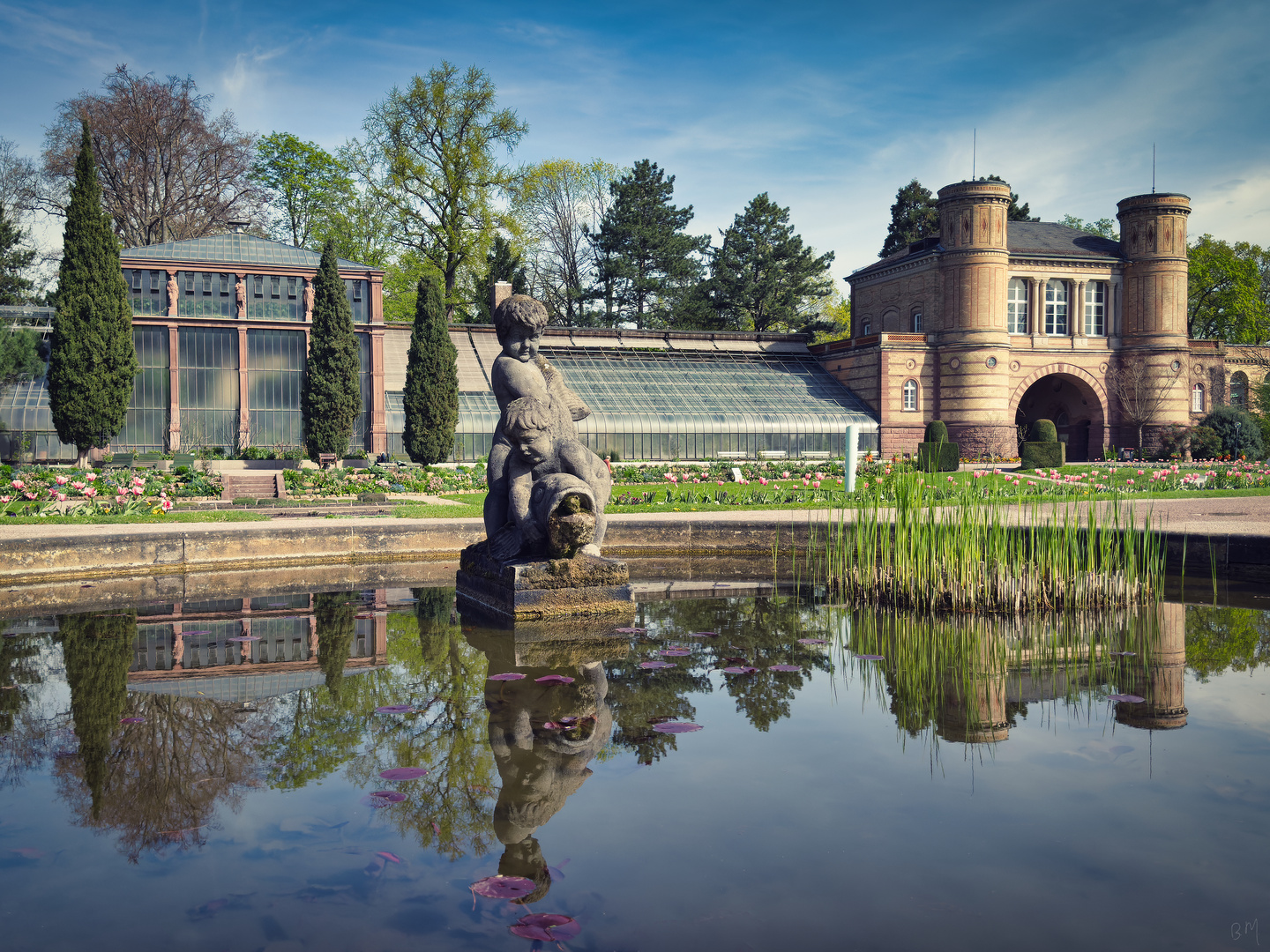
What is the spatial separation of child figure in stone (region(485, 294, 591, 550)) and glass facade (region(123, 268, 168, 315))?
93.5 feet

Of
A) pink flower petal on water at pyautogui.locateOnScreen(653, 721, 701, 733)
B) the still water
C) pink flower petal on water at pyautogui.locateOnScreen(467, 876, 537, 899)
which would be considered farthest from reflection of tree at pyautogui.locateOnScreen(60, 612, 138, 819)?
pink flower petal on water at pyautogui.locateOnScreen(653, 721, 701, 733)

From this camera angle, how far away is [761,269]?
5000cm

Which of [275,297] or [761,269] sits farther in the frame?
[761,269]

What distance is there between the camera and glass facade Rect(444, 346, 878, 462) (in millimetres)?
34375

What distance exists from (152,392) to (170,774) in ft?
103

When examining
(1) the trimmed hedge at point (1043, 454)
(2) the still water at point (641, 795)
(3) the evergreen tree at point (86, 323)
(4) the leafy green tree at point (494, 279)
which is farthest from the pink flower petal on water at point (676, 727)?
(4) the leafy green tree at point (494, 279)

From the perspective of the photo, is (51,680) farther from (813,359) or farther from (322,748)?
(813,359)

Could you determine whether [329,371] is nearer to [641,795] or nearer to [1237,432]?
[641,795]

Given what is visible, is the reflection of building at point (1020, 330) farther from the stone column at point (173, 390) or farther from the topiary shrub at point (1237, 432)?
the stone column at point (173, 390)

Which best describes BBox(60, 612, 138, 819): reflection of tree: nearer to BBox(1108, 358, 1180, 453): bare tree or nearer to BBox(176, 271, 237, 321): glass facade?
BBox(176, 271, 237, 321): glass facade

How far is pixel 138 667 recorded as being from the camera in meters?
5.25

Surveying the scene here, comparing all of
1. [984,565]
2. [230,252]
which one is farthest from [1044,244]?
[984,565]

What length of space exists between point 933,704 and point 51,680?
4.77m

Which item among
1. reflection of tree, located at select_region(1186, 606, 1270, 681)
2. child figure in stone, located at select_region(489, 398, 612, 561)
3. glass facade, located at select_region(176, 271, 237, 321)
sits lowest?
reflection of tree, located at select_region(1186, 606, 1270, 681)
